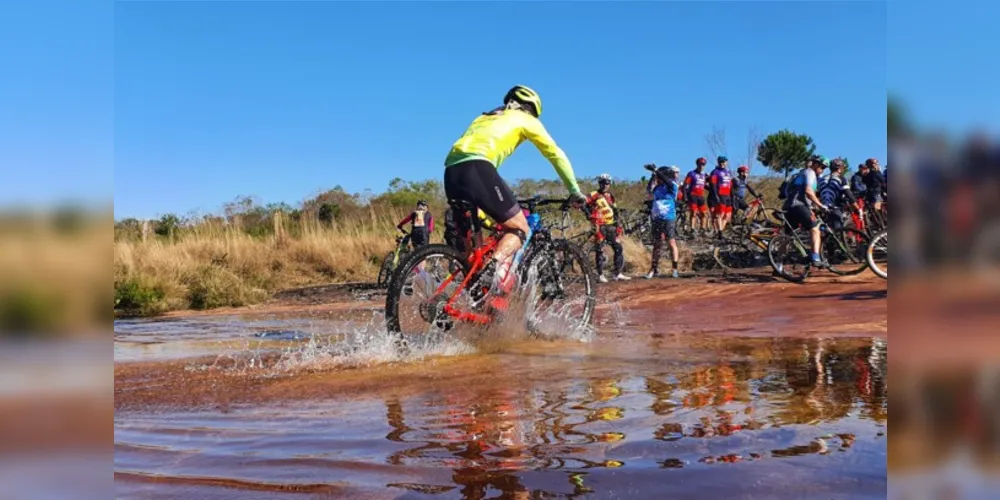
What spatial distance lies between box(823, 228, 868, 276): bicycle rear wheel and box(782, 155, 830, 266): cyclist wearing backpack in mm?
431

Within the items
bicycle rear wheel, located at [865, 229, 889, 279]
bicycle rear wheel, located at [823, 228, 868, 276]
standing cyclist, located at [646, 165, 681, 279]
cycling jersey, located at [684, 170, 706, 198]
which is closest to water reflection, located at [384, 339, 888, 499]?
bicycle rear wheel, located at [865, 229, 889, 279]

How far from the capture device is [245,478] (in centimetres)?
217

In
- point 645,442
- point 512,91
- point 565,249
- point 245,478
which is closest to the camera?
point 245,478

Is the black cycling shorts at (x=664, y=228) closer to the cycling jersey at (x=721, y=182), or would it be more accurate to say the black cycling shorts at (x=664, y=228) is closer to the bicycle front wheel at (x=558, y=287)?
the cycling jersey at (x=721, y=182)

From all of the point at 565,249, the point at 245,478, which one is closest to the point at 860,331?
the point at 565,249

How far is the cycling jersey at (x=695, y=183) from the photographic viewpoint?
48.9 feet

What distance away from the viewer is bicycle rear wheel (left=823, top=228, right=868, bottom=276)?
9902 mm

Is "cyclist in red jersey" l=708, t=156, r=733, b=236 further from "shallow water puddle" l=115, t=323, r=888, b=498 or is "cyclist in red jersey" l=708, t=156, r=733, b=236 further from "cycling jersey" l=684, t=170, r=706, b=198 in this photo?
"shallow water puddle" l=115, t=323, r=888, b=498

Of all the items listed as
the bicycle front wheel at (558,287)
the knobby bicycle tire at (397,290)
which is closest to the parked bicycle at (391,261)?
the bicycle front wheel at (558,287)

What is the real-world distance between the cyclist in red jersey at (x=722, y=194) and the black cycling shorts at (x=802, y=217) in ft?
13.3

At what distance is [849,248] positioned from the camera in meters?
10.1

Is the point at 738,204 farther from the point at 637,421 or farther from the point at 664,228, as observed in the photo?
the point at 637,421
